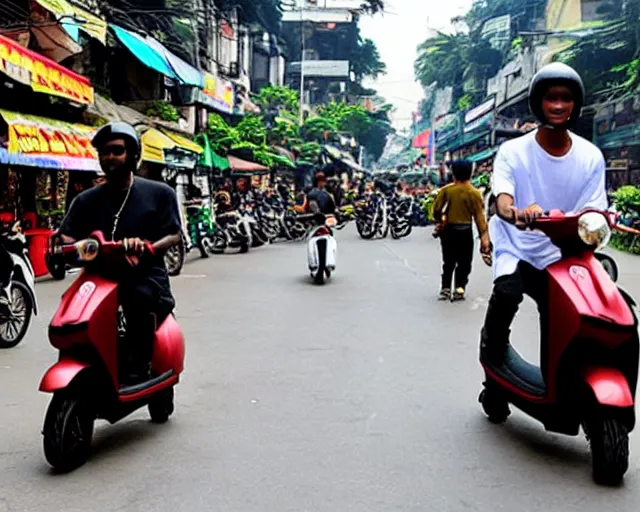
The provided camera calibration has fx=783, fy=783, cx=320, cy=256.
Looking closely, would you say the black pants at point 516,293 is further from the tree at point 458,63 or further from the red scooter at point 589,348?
the tree at point 458,63

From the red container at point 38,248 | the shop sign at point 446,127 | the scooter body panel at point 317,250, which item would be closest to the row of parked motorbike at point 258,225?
the scooter body panel at point 317,250

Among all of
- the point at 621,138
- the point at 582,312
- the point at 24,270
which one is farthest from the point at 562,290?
the point at 621,138

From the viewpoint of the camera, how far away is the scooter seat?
11.8 ft

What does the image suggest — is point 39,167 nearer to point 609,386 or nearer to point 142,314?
point 142,314

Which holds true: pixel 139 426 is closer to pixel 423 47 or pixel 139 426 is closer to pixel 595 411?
pixel 595 411

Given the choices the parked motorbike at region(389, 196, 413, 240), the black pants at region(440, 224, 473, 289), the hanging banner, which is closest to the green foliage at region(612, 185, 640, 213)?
the parked motorbike at region(389, 196, 413, 240)

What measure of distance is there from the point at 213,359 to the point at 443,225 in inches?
154

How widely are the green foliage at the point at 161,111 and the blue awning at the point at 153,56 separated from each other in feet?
3.75

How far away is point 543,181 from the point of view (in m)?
3.70

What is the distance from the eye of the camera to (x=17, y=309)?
653 centimetres

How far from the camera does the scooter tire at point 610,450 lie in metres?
3.20

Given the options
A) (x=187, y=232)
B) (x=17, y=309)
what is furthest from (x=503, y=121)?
(x=17, y=309)

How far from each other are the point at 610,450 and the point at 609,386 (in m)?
0.26

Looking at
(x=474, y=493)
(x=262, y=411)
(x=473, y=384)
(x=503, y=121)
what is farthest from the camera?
(x=503, y=121)
